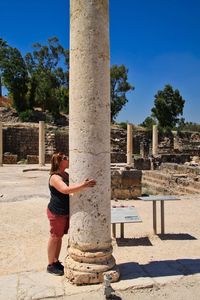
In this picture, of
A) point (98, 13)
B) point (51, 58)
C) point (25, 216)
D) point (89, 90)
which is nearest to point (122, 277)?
point (89, 90)

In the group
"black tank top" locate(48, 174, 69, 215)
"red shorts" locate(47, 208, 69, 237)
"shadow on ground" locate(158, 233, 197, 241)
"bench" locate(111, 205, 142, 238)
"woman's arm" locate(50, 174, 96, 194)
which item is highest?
"woman's arm" locate(50, 174, 96, 194)

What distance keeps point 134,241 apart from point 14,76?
30243 mm

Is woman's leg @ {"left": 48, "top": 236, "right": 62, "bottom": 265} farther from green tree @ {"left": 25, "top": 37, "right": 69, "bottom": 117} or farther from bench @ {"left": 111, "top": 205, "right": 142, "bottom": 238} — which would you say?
green tree @ {"left": 25, "top": 37, "right": 69, "bottom": 117}

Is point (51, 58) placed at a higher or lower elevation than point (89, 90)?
higher

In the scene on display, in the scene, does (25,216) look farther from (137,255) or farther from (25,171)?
(25,171)

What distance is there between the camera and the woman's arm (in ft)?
12.6

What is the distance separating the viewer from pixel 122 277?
13.1 feet

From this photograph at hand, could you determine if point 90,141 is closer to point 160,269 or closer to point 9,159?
point 160,269

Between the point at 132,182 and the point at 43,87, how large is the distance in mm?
27191

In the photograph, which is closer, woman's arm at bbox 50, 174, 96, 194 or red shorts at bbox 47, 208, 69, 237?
woman's arm at bbox 50, 174, 96, 194

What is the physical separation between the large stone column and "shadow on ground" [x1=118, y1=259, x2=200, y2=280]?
316 millimetres

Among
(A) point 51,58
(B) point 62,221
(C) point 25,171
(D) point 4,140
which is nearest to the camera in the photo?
(B) point 62,221

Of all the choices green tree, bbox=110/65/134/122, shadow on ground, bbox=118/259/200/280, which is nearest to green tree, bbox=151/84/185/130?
green tree, bbox=110/65/134/122

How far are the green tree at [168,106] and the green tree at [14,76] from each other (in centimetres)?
1729
